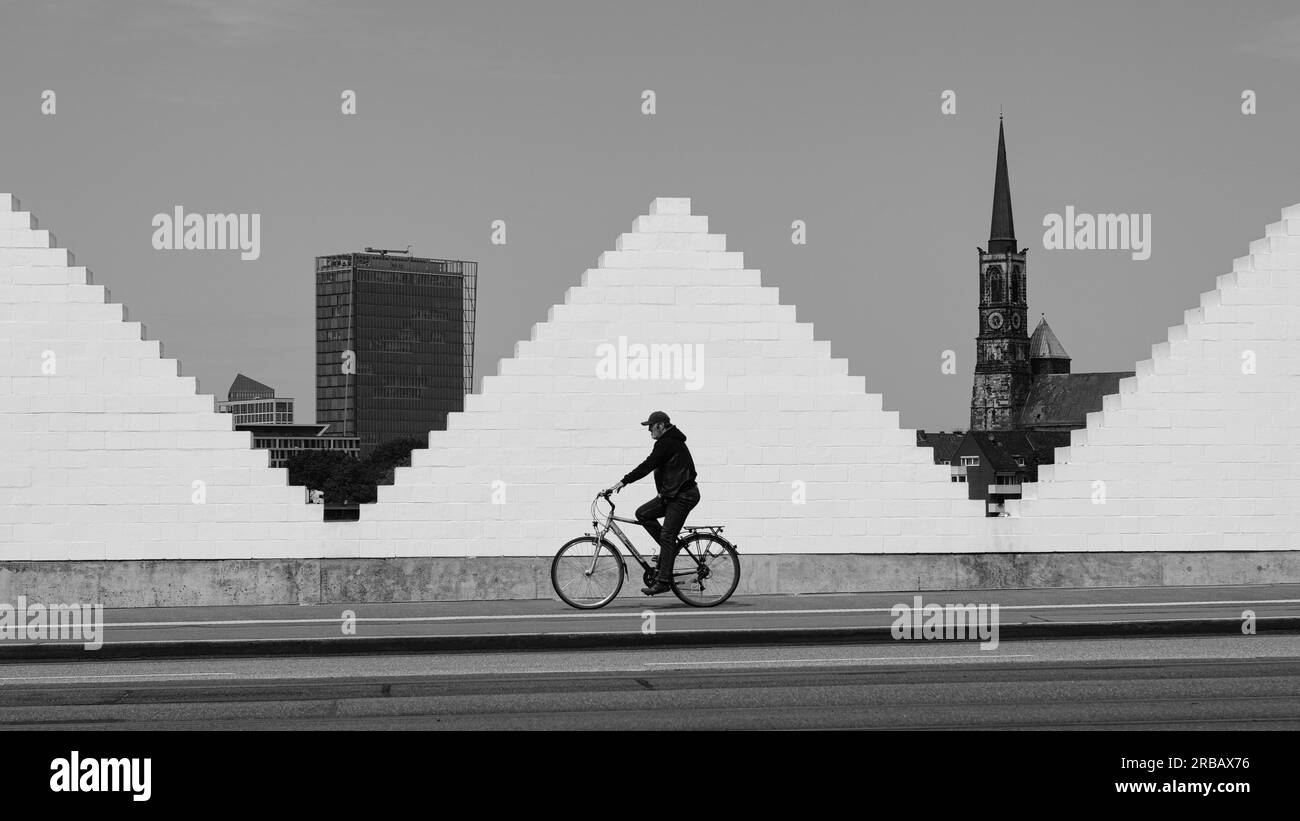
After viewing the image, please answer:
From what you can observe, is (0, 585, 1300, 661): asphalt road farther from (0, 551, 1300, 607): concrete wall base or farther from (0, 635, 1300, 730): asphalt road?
(0, 551, 1300, 607): concrete wall base

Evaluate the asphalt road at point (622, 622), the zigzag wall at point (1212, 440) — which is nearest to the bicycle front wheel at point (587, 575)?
the asphalt road at point (622, 622)

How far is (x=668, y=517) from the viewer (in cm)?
1744

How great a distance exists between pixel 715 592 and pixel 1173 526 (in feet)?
18.9

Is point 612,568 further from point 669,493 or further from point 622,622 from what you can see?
point 622,622

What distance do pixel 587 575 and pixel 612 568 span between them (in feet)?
0.85

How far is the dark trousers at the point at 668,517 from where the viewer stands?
1738 centimetres

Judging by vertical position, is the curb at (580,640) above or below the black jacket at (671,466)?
below

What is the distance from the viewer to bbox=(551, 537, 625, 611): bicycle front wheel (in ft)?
57.8

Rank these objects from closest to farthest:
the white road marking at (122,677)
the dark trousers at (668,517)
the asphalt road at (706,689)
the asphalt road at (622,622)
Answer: the asphalt road at (706,689), the white road marking at (122,677), the asphalt road at (622,622), the dark trousers at (668,517)

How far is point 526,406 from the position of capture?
19.6m

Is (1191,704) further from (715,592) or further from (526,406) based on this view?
(526,406)
